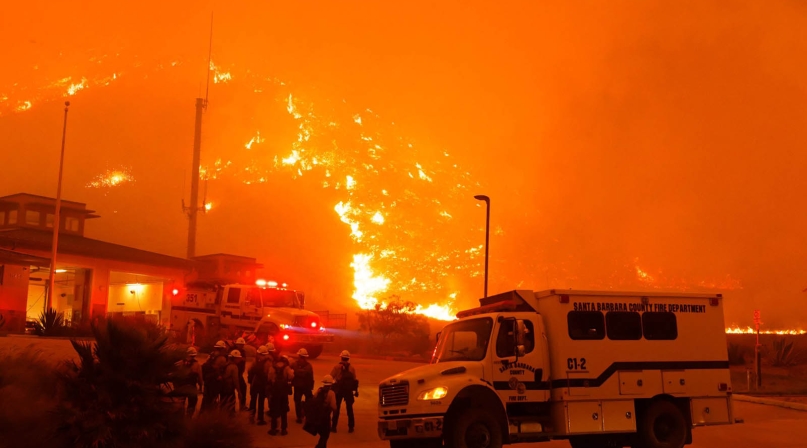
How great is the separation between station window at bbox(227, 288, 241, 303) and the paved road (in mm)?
5249

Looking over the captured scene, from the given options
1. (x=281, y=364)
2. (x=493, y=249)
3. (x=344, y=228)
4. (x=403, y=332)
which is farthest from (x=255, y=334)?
(x=493, y=249)

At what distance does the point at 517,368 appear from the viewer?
37.7 feet

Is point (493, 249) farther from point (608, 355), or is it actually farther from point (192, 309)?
point (608, 355)

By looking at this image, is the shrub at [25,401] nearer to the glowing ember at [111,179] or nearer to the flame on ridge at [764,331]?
the glowing ember at [111,179]

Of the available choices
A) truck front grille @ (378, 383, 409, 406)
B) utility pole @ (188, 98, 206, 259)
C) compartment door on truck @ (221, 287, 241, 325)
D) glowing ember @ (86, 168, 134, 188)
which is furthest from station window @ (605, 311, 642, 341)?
glowing ember @ (86, 168, 134, 188)

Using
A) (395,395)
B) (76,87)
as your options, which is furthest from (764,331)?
(76,87)

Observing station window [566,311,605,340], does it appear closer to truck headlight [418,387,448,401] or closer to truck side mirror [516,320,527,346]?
truck side mirror [516,320,527,346]

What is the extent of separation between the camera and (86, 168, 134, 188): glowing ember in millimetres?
71062

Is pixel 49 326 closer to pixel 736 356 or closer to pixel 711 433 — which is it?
pixel 711 433

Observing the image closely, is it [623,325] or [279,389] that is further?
[279,389]

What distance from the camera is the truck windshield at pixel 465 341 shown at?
38.2 feet

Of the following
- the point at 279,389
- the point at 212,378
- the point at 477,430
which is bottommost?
the point at 477,430

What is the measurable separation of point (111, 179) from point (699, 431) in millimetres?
67194

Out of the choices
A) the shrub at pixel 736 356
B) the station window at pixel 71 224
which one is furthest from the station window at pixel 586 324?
the station window at pixel 71 224
